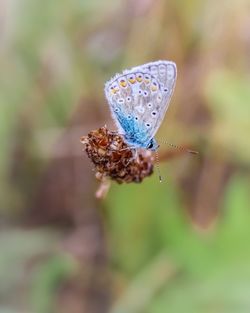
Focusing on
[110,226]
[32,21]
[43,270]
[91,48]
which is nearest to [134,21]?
[91,48]

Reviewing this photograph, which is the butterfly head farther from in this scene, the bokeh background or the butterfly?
the bokeh background

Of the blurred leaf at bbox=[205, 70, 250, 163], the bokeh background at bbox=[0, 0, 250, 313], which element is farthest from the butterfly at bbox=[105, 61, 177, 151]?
the blurred leaf at bbox=[205, 70, 250, 163]

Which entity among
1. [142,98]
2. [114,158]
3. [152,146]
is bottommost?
[114,158]

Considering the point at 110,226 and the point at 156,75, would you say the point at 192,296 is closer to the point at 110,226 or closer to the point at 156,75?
the point at 110,226

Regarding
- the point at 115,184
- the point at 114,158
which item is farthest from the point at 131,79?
the point at 115,184

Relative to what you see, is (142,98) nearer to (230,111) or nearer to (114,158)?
(114,158)
